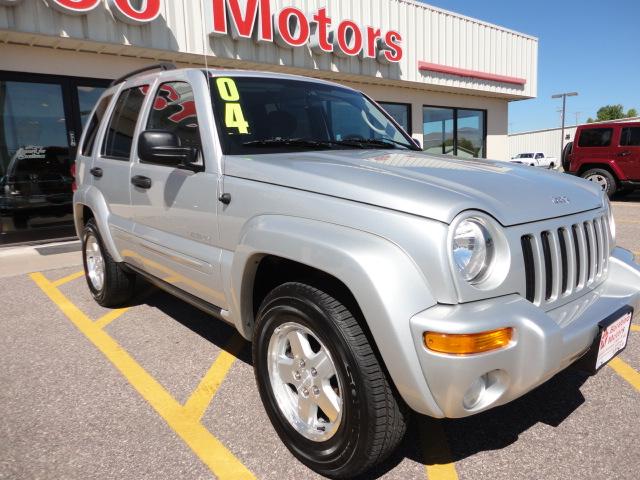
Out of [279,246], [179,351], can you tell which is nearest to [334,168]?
[279,246]

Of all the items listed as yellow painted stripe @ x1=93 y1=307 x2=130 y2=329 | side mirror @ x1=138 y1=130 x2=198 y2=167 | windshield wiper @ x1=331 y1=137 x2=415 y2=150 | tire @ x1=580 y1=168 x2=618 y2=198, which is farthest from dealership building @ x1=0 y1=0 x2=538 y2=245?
tire @ x1=580 y1=168 x2=618 y2=198

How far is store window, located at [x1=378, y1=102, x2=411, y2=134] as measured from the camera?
1277cm

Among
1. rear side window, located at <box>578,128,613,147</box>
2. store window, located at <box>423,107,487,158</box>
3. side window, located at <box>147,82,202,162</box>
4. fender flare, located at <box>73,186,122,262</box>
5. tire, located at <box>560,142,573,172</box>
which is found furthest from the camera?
store window, located at <box>423,107,487,158</box>

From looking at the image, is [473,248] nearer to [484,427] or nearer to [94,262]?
[484,427]

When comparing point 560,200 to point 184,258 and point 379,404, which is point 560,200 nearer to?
point 379,404

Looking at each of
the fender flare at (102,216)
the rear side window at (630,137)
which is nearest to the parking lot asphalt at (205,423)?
the fender flare at (102,216)

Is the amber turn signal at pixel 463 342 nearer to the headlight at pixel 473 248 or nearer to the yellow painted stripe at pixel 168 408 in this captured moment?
the headlight at pixel 473 248

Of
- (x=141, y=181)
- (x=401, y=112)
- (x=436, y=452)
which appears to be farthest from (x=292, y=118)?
(x=401, y=112)

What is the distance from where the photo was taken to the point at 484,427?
2445 millimetres

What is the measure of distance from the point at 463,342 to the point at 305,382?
0.81 metres

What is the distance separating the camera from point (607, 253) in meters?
2.43

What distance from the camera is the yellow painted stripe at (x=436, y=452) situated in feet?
6.95

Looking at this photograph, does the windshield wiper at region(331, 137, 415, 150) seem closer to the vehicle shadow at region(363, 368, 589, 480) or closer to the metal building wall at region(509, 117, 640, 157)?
the vehicle shadow at region(363, 368, 589, 480)

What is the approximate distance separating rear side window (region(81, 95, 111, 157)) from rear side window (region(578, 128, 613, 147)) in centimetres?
1156
